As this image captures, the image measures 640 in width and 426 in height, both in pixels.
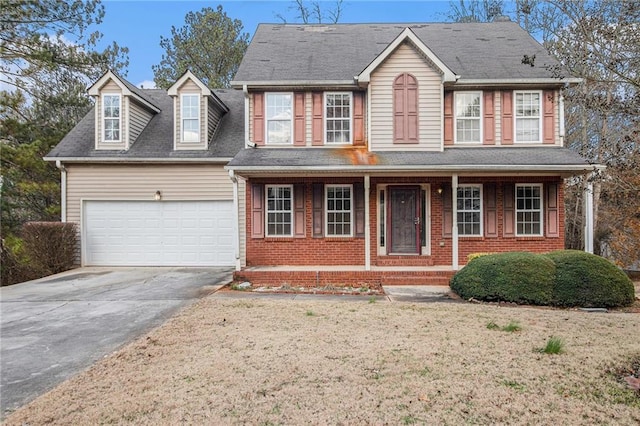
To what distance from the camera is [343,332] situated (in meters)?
5.23

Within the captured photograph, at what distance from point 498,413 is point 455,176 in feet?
23.5

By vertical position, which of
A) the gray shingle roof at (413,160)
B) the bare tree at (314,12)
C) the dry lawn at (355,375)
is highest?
the bare tree at (314,12)

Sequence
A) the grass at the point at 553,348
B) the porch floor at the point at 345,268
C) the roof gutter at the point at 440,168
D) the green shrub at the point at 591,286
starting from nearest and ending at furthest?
1. the grass at the point at 553,348
2. the green shrub at the point at 591,286
3. the roof gutter at the point at 440,168
4. the porch floor at the point at 345,268

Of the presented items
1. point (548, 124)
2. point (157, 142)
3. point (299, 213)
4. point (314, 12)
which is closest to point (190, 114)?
point (157, 142)

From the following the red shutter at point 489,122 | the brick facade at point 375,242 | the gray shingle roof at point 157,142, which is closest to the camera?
the brick facade at point 375,242

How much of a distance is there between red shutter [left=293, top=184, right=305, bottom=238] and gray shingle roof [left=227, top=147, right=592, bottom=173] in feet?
3.53

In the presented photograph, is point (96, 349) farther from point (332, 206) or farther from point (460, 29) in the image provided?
point (460, 29)

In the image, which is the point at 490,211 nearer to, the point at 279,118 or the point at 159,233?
the point at 279,118

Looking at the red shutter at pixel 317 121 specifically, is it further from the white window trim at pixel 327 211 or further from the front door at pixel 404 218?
the front door at pixel 404 218

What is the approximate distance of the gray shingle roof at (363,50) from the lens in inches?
428

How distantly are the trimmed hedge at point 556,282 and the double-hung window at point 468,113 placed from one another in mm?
4459

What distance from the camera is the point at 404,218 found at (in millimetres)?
10562

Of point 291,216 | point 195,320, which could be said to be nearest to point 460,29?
point 291,216

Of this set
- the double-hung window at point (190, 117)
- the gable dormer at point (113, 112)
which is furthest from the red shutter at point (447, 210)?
the gable dormer at point (113, 112)
